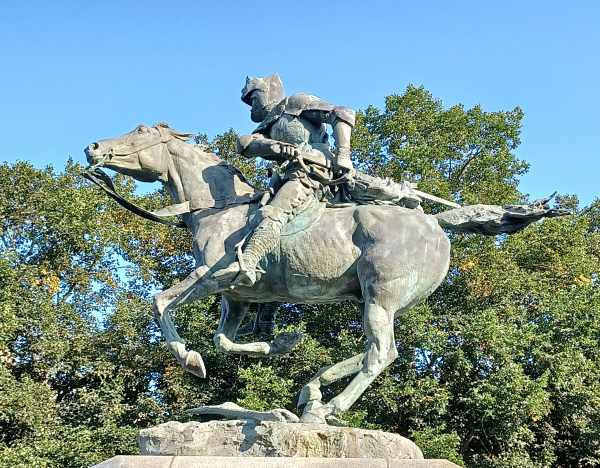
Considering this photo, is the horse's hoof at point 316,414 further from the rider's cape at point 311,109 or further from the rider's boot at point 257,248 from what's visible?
the rider's cape at point 311,109

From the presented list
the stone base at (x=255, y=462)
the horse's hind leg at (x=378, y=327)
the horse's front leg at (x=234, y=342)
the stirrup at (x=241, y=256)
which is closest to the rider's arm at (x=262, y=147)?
the stirrup at (x=241, y=256)

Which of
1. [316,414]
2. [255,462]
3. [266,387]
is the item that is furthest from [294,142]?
[266,387]

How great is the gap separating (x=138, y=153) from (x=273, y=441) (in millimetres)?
3410

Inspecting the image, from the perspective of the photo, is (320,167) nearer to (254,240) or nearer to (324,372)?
(254,240)

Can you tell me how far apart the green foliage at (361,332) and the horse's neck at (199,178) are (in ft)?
35.1

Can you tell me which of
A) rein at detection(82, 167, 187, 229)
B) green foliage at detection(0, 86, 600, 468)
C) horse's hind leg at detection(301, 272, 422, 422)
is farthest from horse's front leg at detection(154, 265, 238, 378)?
green foliage at detection(0, 86, 600, 468)

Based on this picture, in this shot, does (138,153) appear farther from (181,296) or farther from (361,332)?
(361,332)

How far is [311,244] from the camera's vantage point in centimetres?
758

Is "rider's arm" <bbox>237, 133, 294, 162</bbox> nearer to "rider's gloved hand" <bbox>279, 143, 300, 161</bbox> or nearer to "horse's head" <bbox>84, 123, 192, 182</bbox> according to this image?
"rider's gloved hand" <bbox>279, 143, 300, 161</bbox>

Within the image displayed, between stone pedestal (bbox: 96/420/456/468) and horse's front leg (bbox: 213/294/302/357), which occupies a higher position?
horse's front leg (bbox: 213/294/302/357)

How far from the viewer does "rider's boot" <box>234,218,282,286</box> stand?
24.0 ft

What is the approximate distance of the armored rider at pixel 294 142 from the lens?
7.77 meters

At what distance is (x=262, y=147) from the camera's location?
811 centimetres

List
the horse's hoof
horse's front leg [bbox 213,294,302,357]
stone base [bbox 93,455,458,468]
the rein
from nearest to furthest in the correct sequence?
stone base [bbox 93,455,458,468] < the horse's hoof < horse's front leg [bbox 213,294,302,357] < the rein
